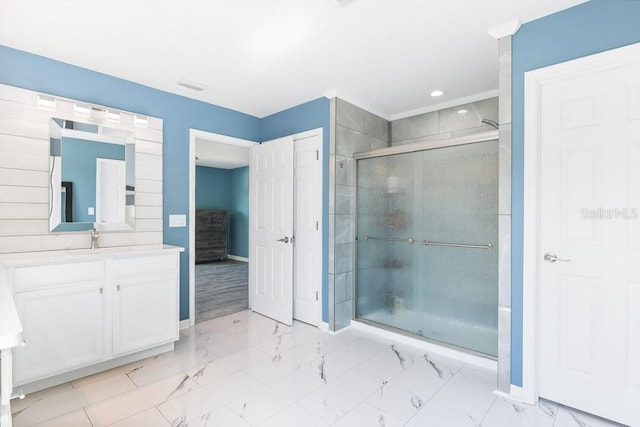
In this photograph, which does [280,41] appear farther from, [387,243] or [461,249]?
[461,249]

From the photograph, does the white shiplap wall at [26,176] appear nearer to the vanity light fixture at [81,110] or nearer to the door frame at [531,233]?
the vanity light fixture at [81,110]

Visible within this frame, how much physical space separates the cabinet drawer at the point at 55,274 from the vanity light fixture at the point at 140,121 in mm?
1327

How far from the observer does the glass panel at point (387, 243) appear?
3055 mm

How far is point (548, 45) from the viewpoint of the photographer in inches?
77.9

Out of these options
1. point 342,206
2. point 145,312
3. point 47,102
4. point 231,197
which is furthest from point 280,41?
point 231,197

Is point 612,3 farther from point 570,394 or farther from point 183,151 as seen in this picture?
point 183,151

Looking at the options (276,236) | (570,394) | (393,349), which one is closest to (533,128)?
(570,394)

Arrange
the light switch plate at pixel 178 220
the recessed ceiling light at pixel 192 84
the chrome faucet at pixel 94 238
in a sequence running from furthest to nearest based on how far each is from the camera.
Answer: the light switch plate at pixel 178 220
the recessed ceiling light at pixel 192 84
the chrome faucet at pixel 94 238

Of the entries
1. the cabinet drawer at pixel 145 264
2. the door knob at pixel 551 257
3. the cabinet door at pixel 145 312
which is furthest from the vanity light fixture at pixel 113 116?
the door knob at pixel 551 257

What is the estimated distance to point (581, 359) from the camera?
1.92m

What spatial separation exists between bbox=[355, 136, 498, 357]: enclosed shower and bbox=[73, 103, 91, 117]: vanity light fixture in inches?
96.8

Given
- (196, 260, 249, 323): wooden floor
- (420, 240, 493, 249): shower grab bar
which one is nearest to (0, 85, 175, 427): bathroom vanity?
(196, 260, 249, 323): wooden floor

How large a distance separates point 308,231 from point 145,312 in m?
1.66

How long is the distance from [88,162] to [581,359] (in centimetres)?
380
